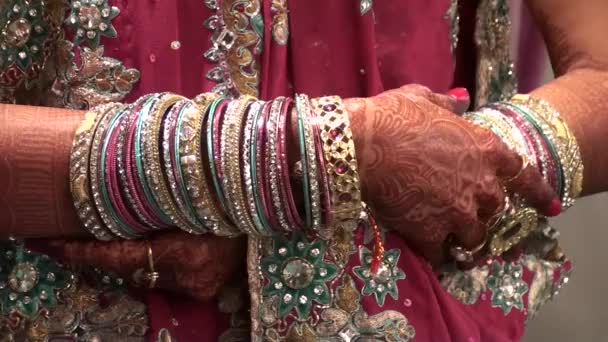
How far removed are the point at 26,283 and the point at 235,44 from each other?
29 centimetres

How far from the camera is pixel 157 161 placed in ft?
1.88

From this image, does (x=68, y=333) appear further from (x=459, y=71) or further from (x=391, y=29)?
(x=459, y=71)

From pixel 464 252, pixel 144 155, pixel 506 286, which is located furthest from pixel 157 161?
pixel 506 286

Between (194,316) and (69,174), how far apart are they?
19 centimetres

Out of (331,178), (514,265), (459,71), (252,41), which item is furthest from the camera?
(459,71)

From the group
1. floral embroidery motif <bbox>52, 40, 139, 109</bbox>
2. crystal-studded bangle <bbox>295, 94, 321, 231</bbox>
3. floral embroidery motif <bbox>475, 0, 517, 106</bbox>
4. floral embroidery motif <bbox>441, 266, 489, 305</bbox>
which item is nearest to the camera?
crystal-studded bangle <bbox>295, 94, 321, 231</bbox>

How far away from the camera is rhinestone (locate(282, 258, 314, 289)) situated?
0.67m

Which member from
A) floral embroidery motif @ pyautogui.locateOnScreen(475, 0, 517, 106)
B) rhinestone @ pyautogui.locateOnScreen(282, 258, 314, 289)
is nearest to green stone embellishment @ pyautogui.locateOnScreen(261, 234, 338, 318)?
rhinestone @ pyautogui.locateOnScreen(282, 258, 314, 289)

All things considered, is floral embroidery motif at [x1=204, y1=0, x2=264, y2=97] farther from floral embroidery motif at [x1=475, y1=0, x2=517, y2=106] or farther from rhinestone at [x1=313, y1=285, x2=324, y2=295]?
floral embroidery motif at [x1=475, y1=0, x2=517, y2=106]

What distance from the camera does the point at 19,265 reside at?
66 cm

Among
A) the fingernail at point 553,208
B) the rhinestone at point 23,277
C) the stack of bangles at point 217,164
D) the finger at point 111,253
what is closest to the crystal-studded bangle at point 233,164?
the stack of bangles at point 217,164

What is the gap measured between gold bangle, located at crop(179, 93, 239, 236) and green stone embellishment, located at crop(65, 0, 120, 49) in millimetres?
137

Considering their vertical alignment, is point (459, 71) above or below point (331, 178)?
above

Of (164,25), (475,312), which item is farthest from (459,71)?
(164,25)
